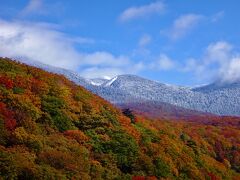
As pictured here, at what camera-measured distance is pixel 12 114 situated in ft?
187

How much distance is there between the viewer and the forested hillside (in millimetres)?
50500

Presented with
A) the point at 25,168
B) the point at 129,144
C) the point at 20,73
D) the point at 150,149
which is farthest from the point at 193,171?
the point at 25,168

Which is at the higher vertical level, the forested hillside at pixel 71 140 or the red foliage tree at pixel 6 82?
the red foliage tree at pixel 6 82

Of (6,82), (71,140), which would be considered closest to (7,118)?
(71,140)

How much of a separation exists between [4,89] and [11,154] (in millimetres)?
15919

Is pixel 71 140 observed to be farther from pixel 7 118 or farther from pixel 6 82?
pixel 6 82

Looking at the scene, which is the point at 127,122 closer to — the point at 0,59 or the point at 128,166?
the point at 128,166

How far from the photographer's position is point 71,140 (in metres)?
60.4

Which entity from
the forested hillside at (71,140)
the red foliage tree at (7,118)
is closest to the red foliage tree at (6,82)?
the forested hillside at (71,140)

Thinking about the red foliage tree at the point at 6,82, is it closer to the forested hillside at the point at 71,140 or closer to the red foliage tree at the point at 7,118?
the forested hillside at the point at 71,140

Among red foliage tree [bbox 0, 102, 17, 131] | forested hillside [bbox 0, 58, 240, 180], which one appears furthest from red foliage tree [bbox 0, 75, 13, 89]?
red foliage tree [bbox 0, 102, 17, 131]

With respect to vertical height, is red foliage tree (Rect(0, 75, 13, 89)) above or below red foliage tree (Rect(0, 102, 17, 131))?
above

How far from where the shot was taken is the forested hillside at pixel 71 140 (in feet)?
166

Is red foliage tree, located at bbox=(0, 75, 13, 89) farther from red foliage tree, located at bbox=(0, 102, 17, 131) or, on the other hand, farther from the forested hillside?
red foliage tree, located at bbox=(0, 102, 17, 131)
